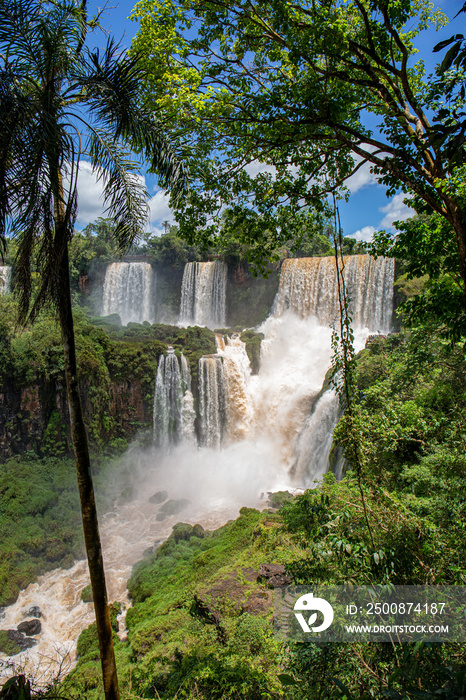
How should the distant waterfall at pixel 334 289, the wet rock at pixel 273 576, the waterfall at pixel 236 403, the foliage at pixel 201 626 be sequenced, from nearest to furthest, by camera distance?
1. the foliage at pixel 201 626
2. the wet rock at pixel 273 576
3. the waterfall at pixel 236 403
4. the distant waterfall at pixel 334 289

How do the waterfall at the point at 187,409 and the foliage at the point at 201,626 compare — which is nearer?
the foliage at the point at 201,626

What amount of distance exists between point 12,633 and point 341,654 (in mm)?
9301

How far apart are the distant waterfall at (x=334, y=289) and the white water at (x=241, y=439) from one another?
55 mm

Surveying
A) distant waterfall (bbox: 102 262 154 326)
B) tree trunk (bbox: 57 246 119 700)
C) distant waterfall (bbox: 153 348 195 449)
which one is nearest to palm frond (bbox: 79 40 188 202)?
tree trunk (bbox: 57 246 119 700)

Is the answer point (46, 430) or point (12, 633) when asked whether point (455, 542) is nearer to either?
point (12, 633)

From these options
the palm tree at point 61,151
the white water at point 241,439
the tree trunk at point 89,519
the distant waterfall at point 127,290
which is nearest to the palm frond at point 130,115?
the palm tree at point 61,151

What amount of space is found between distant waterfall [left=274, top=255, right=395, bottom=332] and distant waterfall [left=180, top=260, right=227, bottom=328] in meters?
4.32

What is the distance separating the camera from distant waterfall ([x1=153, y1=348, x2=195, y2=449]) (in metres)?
17.9

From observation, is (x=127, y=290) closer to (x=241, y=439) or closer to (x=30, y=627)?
(x=241, y=439)

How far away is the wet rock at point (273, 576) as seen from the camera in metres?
6.37

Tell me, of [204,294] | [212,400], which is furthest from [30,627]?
[204,294]

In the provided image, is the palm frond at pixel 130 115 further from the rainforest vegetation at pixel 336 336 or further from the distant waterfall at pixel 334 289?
the distant waterfall at pixel 334 289

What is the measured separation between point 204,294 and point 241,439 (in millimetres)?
11267

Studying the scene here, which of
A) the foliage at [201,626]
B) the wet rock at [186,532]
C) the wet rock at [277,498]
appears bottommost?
the wet rock at [186,532]
